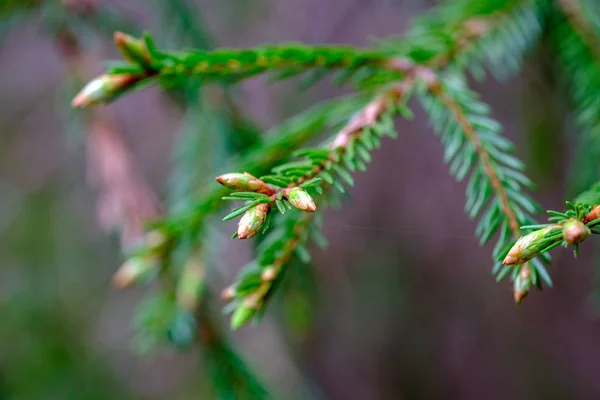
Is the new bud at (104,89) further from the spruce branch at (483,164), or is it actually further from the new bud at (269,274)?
the spruce branch at (483,164)

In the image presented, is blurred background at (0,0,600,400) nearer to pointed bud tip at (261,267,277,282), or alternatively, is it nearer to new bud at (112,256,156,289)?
new bud at (112,256,156,289)

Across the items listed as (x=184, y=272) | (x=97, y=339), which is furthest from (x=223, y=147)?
(x=97, y=339)

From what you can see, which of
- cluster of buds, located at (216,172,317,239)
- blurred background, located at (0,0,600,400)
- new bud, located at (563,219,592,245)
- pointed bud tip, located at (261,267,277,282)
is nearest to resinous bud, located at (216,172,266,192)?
cluster of buds, located at (216,172,317,239)

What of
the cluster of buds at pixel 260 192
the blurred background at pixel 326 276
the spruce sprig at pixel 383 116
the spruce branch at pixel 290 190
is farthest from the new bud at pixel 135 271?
the blurred background at pixel 326 276

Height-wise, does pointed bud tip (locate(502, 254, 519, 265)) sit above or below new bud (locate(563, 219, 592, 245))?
above

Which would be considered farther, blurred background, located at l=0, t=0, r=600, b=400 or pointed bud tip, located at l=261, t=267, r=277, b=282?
blurred background, located at l=0, t=0, r=600, b=400
